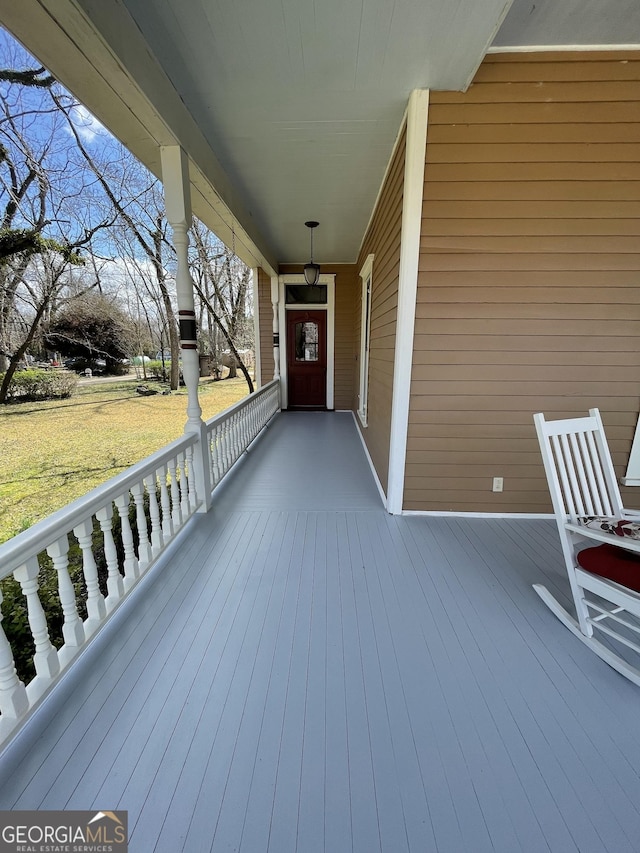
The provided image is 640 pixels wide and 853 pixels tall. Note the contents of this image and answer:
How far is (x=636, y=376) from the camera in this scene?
2.39m

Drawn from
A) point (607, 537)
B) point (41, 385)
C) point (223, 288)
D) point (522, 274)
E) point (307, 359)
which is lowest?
point (607, 537)

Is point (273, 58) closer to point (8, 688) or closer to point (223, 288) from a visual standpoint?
point (8, 688)

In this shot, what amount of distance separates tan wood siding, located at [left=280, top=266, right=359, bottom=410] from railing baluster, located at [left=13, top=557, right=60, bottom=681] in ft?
19.4

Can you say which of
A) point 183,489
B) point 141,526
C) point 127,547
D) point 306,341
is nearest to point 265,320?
point 306,341

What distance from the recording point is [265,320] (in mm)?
6520

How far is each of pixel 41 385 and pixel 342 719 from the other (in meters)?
6.67

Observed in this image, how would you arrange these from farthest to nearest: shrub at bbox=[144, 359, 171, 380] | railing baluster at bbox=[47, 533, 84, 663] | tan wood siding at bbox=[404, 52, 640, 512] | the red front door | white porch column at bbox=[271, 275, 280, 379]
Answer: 1. shrub at bbox=[144, 359, 171, 380]
2. the red front door
3. white porch column at bbox=[271, 275, 280, 379]
4. tan wood siding at bbox=[404, 52, 640, 512]
5. railing baluster at bbox=[47, 533, 84, 663]

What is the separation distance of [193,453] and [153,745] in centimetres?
180

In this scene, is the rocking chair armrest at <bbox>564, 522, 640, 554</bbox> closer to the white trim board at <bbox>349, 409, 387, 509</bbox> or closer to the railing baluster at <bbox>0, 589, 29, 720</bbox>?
the white trim board at <bbox>349, 409, 387, 509</bbox>

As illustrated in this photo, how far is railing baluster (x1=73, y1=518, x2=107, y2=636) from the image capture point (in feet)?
4.58

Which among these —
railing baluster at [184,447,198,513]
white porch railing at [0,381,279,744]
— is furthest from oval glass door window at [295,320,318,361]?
railing baluster at [184,447,198,513]

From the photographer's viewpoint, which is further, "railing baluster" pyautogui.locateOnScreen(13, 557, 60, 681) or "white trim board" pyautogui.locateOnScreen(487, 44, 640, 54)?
"white trim board" pyautogui.locateOnScreen(487, 44, 640, 54)

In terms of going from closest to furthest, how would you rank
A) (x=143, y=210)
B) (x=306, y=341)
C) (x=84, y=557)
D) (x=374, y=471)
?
(x=84, y=557) → (x=374, y=471) → (x=306, y=341) → (x=143, y=210)

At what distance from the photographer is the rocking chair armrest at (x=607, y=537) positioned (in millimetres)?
1281
